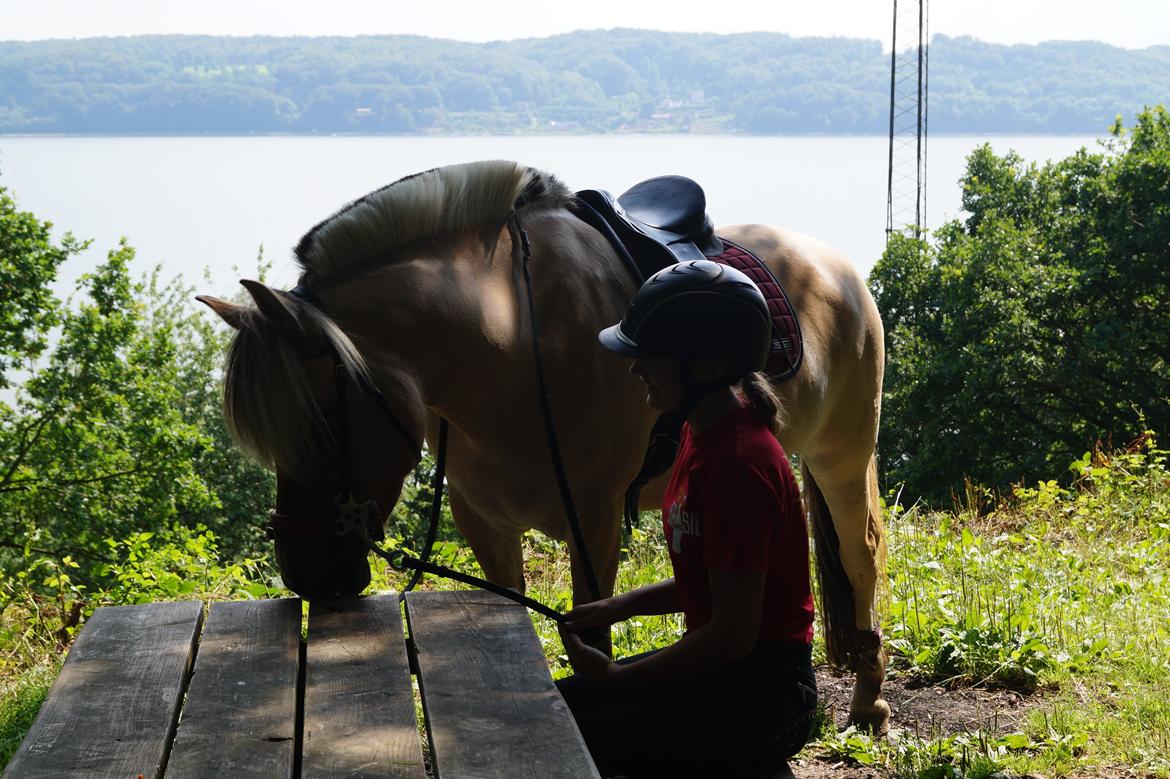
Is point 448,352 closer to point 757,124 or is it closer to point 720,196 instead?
point 757,124

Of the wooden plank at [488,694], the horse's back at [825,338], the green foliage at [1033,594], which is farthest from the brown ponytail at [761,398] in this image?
the green foliage at [1033,594]

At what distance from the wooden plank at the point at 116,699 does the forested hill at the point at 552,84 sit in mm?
65705

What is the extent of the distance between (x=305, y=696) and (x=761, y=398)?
→ 3.24 feet

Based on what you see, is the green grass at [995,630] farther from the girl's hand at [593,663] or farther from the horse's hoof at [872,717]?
the girl's hand at [593,663]

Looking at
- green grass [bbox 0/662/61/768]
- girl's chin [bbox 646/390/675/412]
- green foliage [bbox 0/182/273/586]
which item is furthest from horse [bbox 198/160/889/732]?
green foliage [bbox 0/182/273/586]

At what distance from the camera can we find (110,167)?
134m

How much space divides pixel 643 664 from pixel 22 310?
15.1m

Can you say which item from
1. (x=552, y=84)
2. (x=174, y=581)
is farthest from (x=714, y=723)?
(x=552, y=84)

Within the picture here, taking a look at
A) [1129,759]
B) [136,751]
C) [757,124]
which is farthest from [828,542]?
[757,124]

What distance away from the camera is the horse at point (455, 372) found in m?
2.39

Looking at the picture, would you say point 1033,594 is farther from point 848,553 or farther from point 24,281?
point 24,281

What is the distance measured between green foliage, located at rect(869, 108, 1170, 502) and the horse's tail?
1653 cm

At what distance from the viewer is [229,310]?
2.46 m

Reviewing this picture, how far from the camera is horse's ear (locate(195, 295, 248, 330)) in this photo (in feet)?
7.88
